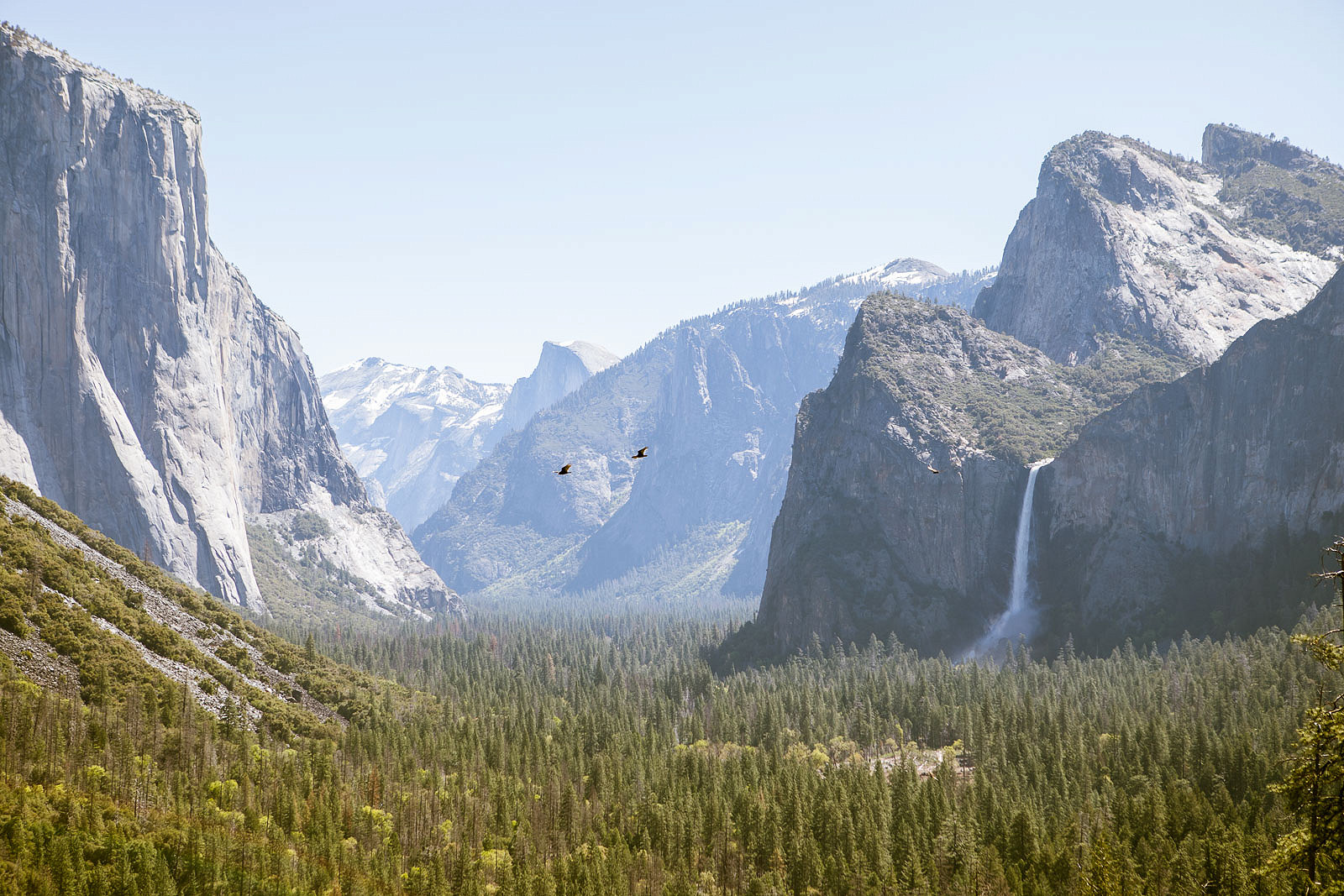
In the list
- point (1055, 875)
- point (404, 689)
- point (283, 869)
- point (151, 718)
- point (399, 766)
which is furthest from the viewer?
point (404, 689)

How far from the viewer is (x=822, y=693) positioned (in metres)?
184

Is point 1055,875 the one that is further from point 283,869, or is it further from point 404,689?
point 404,689

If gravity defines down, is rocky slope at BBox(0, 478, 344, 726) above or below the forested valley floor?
above

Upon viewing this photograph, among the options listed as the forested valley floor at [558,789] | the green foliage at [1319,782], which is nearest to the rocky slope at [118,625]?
the forested valley floor at [558,789]

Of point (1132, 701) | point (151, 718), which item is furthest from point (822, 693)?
point (151, 718)

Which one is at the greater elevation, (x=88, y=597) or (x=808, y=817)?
(x=88, y=597)

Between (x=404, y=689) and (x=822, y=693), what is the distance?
7183 cm

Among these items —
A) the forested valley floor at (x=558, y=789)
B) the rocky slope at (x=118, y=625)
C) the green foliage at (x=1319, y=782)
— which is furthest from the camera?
the rocky slope at (x=118, y=625)

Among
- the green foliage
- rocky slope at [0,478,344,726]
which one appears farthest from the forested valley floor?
the green foliage

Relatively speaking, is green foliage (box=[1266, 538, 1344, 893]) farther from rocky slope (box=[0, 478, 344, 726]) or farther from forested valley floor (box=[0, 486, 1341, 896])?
rocky slope (box=[0, 478, 344, 726])

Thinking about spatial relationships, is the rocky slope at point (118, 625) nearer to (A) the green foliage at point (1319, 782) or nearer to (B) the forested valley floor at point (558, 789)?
(B) the forested valley floor at point (558, 789)

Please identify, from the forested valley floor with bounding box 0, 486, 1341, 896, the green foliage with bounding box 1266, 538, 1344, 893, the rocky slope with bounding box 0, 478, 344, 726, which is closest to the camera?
the green foliage with bounding box 1266, 538, 1344, 893

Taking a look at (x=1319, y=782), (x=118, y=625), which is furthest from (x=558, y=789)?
(x=1319, y=782)

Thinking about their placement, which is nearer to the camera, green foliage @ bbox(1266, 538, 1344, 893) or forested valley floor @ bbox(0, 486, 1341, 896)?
green foliage @ bbox(1266, 538, 1344, 893)
